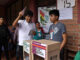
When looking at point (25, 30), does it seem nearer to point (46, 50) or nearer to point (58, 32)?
point (58, 32)

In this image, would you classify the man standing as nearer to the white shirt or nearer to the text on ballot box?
the white shirt

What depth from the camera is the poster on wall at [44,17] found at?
2.89m

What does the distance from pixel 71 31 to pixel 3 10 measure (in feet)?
18.5

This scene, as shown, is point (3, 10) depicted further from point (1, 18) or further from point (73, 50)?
point (73, 50)

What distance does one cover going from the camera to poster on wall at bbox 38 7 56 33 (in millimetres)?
2894

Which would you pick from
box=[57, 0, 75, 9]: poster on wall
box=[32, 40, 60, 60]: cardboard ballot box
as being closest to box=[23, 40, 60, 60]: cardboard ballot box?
box=[32, 40, 60, 60]: cardboard ballot box

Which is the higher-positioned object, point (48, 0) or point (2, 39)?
point (48, 0)

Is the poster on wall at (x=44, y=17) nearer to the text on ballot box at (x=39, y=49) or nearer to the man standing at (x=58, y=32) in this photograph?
the man standing at (x=58, y=32)

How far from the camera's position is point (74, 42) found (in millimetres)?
2176

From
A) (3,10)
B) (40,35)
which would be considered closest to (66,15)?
(40,35)

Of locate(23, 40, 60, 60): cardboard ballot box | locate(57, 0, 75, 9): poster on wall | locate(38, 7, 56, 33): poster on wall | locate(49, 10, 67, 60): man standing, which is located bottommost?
locate(23, 40, 60, 60): cardboard ballot box

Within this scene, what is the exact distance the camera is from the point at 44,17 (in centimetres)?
294

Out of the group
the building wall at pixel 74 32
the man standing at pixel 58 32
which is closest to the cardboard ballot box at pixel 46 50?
the man standing at pixel 58 32

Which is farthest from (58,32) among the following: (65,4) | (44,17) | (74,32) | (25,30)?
(44,17)
